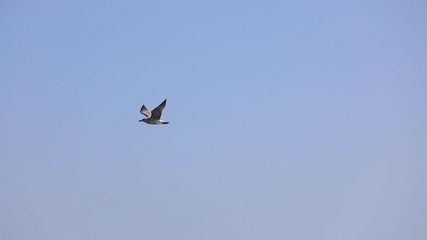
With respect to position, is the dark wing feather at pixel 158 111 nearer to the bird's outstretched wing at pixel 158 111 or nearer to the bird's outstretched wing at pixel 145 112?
the bird's outstretched wing at pixel 158 111

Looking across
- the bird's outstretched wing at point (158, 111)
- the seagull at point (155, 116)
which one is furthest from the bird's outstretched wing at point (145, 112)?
the bird's outstretched wing at point (158, 111)

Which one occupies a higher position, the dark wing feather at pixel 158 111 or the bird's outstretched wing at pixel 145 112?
the bird's outstretched wing at pixel 145 112

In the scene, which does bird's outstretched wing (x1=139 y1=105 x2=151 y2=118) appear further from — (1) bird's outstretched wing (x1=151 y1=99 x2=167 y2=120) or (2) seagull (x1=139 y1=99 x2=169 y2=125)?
(1) bird's outstretched wing (x1=151 y1=99 x2=167 y2=120)

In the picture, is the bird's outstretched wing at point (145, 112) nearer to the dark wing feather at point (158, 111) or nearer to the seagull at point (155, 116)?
the seagull at point (155, 116)

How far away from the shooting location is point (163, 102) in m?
65.9

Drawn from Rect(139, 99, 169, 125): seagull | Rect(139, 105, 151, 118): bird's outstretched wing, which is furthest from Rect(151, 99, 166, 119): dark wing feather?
Rect(139, 105, 151, 118): bird's outstretched wing

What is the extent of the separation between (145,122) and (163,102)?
3295 millimetres

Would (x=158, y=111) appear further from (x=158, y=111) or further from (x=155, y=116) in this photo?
(x=155, y=116)

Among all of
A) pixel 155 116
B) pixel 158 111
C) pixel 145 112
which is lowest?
pixel 155 116

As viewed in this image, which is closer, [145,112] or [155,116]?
[155,116]

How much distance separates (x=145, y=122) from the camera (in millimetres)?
68438

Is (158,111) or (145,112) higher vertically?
(145,112)

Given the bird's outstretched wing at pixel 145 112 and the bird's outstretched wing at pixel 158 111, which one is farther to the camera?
the bird's outstretched wing at pixel 145 112

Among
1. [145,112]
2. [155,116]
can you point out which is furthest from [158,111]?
[145,112]
